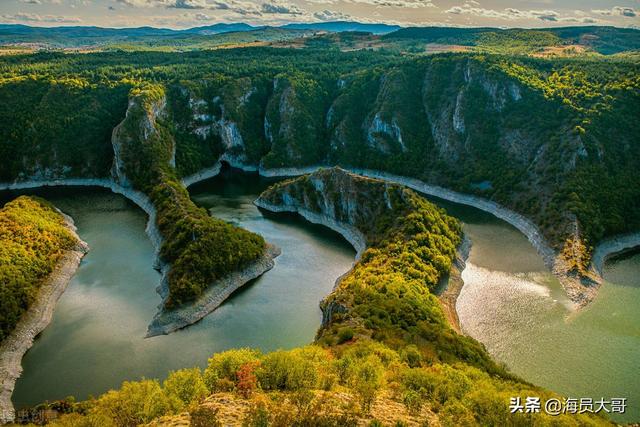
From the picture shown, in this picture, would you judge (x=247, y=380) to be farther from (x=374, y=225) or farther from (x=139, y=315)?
(x=374, y=225)

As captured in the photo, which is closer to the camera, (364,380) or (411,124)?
(364,380)

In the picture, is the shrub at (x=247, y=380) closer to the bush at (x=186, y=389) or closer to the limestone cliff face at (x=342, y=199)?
the bush at (x=186, y=389)

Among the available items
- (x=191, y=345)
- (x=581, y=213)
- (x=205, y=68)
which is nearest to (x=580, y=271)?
(x=581, y=213)

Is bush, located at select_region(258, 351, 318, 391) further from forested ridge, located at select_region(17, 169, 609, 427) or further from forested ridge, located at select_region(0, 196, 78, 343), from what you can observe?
forested ridge, located at select_region(0, 196, 78, 343)

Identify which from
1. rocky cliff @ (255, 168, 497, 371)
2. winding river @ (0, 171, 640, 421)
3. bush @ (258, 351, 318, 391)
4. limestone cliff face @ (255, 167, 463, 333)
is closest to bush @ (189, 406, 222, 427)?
bush @ (258, 351, 318, 391)

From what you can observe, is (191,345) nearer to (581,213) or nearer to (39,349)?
(39,349)

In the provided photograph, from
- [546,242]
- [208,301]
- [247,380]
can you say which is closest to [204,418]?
[247,380]

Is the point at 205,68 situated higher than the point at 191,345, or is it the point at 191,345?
the point at 205,68
